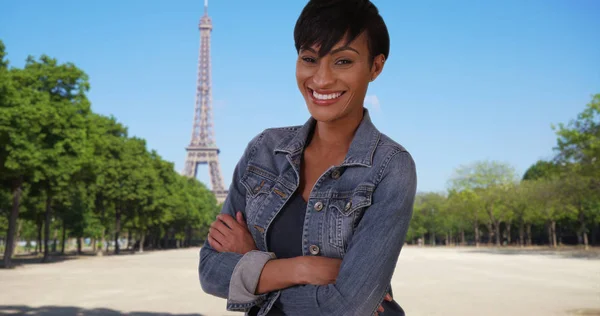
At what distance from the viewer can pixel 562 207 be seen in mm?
Answer: 51125

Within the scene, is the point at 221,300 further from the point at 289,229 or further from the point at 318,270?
the point at 318,270

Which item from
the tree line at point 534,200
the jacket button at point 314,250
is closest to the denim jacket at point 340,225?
the jacket button at point 314,250

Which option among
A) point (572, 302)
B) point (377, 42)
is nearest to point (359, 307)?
point (377, 42)

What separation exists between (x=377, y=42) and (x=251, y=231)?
93cm

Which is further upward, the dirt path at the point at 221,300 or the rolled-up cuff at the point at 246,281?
the rolled-up cuff at the point at 246,281

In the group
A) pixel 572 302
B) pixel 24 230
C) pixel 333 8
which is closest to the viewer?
pixel 333 8

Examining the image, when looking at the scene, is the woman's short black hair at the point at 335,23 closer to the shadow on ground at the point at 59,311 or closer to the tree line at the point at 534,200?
the shadow on ground at the point at 59,311

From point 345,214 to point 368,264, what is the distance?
8.3 inches

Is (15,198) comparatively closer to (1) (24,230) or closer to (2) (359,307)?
(2) (359,307)

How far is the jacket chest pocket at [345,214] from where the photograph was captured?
2184 mm

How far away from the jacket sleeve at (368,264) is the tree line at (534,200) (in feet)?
118

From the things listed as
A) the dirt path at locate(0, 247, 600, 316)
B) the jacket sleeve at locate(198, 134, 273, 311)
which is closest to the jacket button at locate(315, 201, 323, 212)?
the jacket sleeve at locate(198, 134, 273, 311)

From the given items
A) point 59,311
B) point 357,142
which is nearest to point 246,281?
point 357,142

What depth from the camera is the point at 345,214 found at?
2.20m
